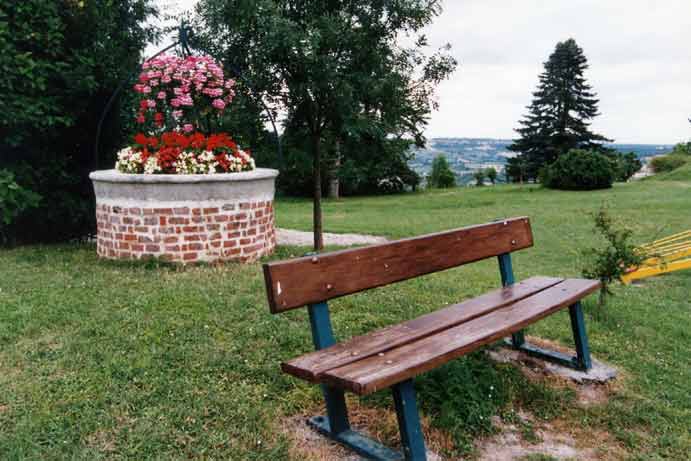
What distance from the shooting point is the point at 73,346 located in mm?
3531

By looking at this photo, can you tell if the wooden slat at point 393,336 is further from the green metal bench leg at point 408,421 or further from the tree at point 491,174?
the tree at point 491,174

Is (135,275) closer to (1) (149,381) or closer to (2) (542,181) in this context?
(1) (149,381)

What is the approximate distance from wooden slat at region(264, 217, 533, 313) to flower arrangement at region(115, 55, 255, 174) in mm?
3292

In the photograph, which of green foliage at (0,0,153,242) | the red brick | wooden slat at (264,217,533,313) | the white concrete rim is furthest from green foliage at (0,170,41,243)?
wooden slat at (264,217,533,313)

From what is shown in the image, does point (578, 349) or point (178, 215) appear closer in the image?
point (578, 349)

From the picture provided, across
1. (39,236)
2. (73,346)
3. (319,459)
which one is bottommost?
(319,459)

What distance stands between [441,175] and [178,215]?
26.0 metres

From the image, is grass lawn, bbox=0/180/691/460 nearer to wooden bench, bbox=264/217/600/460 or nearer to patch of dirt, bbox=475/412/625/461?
patch of dirt, bbox=475/412/625/461

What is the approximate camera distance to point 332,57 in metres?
6.60

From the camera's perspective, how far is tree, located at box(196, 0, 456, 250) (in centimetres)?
638

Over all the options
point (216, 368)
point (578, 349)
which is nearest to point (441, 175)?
point (578, 349)

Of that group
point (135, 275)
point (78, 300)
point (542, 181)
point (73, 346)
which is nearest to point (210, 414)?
point (73, 346)

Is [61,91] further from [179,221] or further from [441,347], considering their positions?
[441,347]

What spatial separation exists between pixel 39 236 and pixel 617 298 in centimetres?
670
